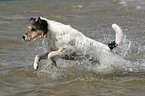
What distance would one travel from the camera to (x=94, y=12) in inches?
544

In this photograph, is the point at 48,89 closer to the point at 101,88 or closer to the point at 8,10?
the point at 101,88

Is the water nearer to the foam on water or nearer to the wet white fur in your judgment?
the foam on water

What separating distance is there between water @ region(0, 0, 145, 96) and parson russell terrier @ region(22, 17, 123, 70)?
0.42 m

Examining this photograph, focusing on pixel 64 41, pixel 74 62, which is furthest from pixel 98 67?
pixel 64 41

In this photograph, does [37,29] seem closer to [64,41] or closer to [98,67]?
[64,41]

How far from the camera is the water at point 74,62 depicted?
5401mm

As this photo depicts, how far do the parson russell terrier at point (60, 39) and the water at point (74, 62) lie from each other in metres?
0.42

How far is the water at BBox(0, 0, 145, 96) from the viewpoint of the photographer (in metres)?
5.40

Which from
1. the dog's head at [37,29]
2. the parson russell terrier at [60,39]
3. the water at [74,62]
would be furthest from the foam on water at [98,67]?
the dog's head at [37,29]

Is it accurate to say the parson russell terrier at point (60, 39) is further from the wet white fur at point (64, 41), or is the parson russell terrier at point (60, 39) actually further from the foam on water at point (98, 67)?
the foam on water at point (98, 67)

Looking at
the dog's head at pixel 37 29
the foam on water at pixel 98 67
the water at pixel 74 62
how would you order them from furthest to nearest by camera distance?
the foam on water at pixel 98 67
the dog's head at pixel 37 29
the water at pixel 74 62

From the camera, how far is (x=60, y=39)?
18.8 feet

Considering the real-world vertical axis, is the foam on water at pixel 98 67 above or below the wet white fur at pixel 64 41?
below

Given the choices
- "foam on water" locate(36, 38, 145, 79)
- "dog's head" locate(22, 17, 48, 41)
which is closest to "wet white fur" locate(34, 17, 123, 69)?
"dog's head" locate(22, 17, 48, 41)
